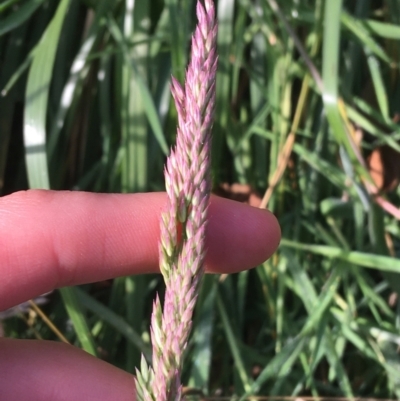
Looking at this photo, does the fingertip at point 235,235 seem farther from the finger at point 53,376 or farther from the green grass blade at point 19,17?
the green grass blade at point 19,17

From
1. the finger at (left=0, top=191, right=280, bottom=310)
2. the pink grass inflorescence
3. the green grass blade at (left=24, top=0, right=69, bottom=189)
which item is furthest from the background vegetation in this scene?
the pink grass inflorescence

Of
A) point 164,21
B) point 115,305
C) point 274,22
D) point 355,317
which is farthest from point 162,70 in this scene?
point 355,317

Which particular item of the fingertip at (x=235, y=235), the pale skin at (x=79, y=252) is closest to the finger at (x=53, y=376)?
the pale skin at (x=79, y=252)

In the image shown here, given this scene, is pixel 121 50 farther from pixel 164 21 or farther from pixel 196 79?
pixel 196 79

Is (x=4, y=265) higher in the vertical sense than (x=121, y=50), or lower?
lower

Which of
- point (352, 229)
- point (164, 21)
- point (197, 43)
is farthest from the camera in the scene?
point (352, 229)

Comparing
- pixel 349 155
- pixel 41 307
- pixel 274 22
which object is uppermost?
pixel 274 22
